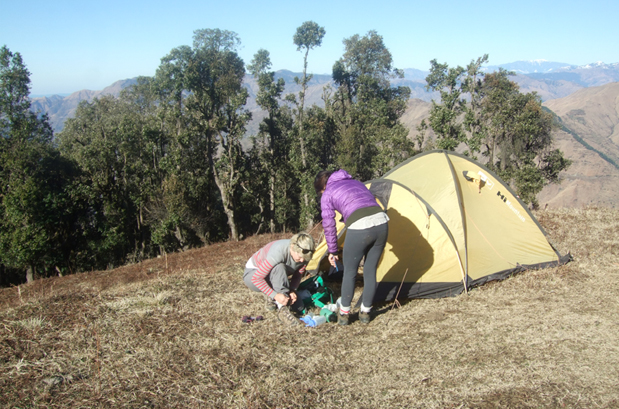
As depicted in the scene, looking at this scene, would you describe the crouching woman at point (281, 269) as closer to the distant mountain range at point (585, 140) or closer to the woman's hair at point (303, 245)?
the woman's hair at point (303, 245)

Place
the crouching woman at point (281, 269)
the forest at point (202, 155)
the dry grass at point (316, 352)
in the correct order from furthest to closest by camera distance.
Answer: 1. the forest at point (202, 155)
2. the crouching woman at point (281, 269)
3. the dry grass at point (316, 352)

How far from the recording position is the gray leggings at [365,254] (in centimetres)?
526

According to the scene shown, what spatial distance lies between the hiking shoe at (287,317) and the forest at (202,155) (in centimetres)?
2107

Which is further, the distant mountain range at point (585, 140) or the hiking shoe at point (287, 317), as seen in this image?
the distant mountain range at point (585, 140)

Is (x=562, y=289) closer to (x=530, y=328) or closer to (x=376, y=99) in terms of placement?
(x=530, y=328)

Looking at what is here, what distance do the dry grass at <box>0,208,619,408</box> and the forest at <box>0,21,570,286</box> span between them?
19896mm

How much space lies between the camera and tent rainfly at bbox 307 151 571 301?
685 centimetres

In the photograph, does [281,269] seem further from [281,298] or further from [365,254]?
[365,254]

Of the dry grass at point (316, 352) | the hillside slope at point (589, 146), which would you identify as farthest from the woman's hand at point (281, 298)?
Result: the hillside slope at point (589, 146)

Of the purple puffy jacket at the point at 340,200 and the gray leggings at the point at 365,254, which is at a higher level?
the purple puffy jacket at the point at 340,200

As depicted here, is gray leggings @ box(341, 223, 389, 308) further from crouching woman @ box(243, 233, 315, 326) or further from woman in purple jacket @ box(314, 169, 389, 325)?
crouching woman @ box(243, 233, 315, 326)

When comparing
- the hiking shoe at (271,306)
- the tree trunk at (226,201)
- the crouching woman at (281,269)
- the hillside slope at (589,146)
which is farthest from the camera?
the hillside slope at (589,146)

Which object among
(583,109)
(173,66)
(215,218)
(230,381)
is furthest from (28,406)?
(583,109)

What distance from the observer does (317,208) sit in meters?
31.5
